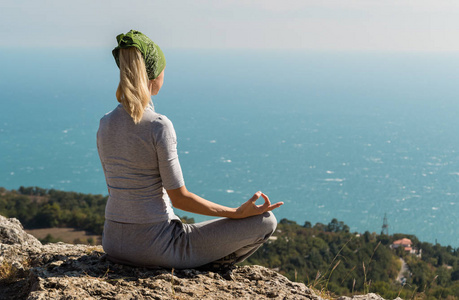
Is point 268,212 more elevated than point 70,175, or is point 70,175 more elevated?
point 268,212

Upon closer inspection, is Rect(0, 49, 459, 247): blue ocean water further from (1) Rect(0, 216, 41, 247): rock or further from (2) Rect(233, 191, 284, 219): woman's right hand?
(2) Rect(233, 191, 284, 219): woman's right hand

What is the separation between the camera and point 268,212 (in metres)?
3.20

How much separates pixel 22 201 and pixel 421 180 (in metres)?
99.6

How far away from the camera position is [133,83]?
262cm

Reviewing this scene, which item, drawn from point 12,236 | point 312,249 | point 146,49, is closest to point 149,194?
point 146,49

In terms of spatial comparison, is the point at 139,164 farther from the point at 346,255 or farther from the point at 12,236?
the point at 346,255

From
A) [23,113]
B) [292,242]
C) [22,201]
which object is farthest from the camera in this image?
[23,113]

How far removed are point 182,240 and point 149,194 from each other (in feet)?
1.43

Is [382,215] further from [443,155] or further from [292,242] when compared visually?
[292,242]

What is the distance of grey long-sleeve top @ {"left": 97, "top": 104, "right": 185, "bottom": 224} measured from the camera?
2.66m

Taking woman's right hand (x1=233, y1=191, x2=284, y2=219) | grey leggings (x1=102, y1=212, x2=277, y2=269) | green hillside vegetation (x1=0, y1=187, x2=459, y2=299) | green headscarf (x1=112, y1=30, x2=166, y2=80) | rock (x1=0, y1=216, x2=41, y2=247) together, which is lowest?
green hillside vegetation (x1=0, y1=187, x2=459, y2=299)

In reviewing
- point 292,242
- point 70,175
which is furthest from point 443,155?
point 292,242

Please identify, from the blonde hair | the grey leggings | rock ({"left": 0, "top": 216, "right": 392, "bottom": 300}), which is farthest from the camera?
the grey leggings

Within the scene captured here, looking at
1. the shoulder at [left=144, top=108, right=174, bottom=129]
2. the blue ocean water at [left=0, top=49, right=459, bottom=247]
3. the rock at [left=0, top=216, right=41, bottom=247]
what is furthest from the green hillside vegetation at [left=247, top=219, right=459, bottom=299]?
the blue ocean water at [left=0, top=49, right=459, bottom=247]
